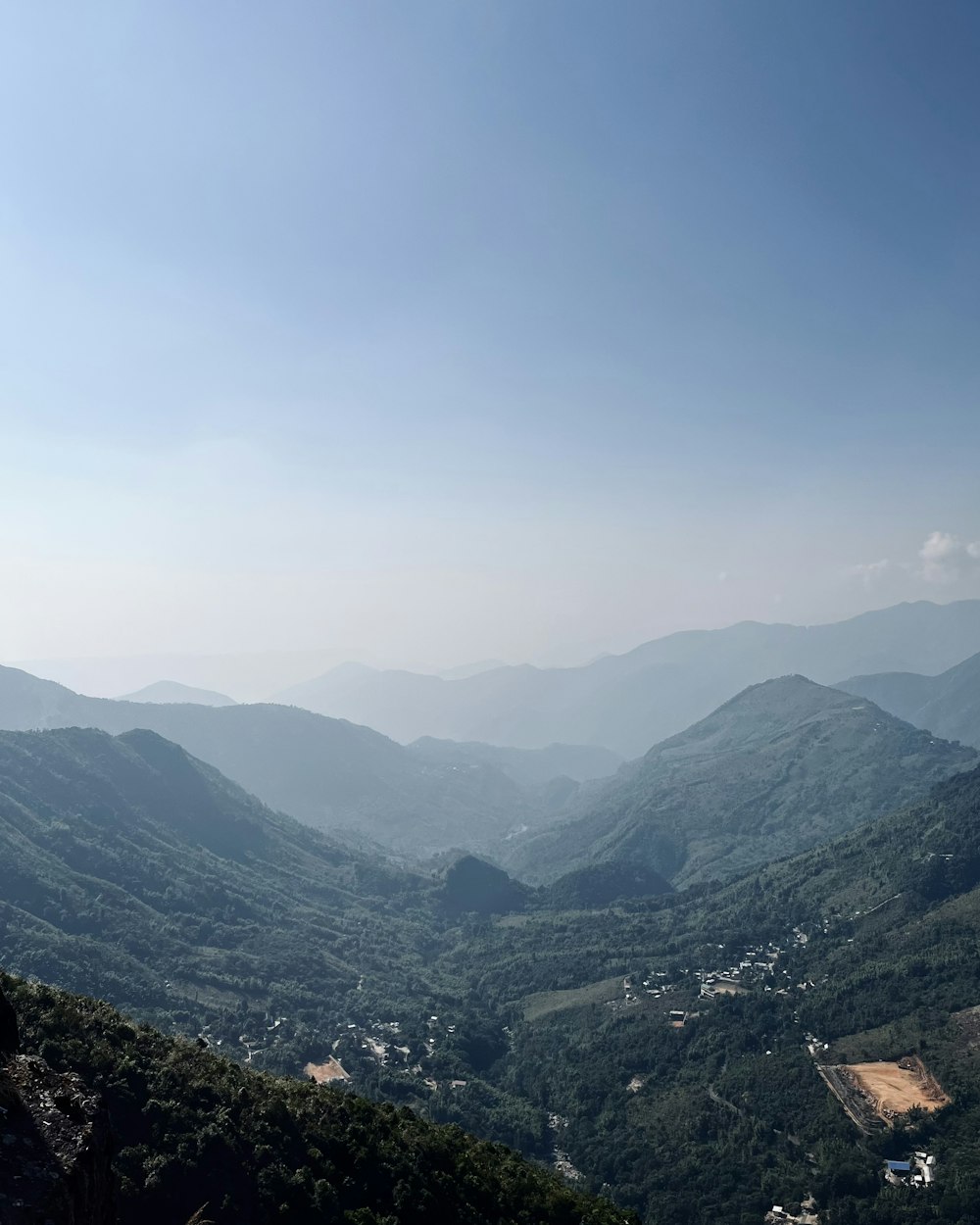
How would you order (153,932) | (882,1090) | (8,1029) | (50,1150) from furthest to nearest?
(153,932), (882,1090), (8,1029), (50,1150)

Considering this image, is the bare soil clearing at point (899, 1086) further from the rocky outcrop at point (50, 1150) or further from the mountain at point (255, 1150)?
the rocky outcrop at point (50, 1150)

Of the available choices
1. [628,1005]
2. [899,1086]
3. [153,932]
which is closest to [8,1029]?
[899,1086]

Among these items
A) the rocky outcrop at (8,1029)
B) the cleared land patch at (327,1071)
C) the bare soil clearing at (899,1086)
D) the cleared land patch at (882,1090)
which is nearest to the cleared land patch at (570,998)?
the cleared land patch at (327,1071)

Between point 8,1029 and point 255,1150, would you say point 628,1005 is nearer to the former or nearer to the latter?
point 255,1150

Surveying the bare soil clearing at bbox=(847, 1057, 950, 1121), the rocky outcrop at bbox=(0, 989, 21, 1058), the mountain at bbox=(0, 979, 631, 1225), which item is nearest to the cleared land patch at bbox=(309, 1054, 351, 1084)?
the mountain at bbox=(0, 979, 631, 1225)

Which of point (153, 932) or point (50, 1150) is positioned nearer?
point (50, 1150)

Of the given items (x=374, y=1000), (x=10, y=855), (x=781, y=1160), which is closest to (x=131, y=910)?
(x=10, y=855)

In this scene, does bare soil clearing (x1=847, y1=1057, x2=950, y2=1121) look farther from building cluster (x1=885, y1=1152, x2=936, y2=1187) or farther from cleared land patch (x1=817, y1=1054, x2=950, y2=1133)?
building cluster (x1=885, y1=1152, x2=936, y2=1187)
